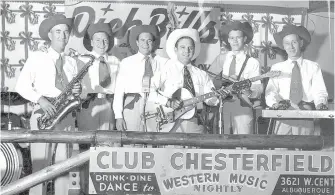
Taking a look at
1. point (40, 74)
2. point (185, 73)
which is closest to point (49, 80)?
point (40, 74)

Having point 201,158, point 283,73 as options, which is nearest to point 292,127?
point 283,73

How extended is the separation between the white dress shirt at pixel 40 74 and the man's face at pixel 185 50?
995mm

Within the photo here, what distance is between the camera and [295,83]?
482cm

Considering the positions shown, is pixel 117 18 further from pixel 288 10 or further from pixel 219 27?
pixel 288 10

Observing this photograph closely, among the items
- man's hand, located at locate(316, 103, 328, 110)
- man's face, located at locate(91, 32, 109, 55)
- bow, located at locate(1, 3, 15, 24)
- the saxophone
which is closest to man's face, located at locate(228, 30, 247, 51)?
man's hand, located at locate(316, 103, 328, 110)

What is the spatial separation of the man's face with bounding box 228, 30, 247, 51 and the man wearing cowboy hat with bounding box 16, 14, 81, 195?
4.93 ft

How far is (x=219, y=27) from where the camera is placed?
4.69 m

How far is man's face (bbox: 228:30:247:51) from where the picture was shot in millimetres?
4729

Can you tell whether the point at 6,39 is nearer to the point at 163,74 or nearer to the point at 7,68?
the point at 7,68

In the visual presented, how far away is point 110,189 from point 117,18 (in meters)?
1.57

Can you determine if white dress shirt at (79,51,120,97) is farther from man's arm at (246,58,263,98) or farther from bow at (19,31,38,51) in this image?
man's arm at (246,58,263,98)

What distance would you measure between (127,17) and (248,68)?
125 centimetres

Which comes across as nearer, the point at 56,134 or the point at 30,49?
the point at 56,134

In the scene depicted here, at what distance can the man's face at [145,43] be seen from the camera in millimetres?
4687
